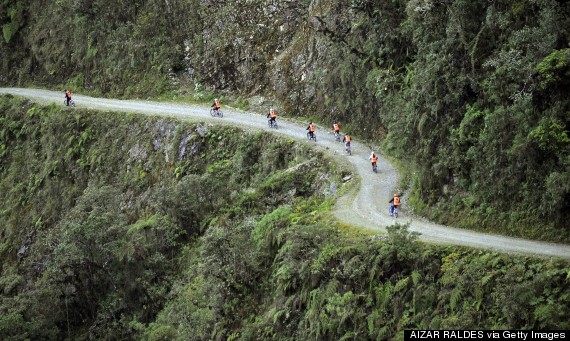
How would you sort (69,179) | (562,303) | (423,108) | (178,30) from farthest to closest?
1. (178,30)
2. (69,179)
3. (423,108)
4. (562,303)

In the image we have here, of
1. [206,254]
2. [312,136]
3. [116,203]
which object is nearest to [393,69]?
[312,136]

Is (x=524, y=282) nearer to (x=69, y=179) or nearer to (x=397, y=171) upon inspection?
(x=397, y=171)

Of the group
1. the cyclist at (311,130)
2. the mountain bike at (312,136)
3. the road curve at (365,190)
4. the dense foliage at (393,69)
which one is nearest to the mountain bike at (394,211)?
the road curve at (365,190)

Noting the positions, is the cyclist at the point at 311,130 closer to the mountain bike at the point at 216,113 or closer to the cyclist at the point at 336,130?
the cyclist at the point at 336,130

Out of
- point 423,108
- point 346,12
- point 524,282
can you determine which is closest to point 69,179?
point 346,12

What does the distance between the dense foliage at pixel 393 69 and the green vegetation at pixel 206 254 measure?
12.6 ft

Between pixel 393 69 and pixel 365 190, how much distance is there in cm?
743

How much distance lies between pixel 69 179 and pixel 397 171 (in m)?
27.0

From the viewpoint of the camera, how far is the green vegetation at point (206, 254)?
861 inches

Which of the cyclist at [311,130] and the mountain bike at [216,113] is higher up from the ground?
the mountain bike at [216,113]

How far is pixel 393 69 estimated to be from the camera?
35.3 m

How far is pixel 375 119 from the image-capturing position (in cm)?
3859

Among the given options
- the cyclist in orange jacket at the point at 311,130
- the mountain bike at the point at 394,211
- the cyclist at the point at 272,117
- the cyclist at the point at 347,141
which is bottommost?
the mountain bike at the point at 394,211

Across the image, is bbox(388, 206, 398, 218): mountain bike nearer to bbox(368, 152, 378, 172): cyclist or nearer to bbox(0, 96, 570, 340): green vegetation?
bbox(0, 96, 570, 340): green vegetation
